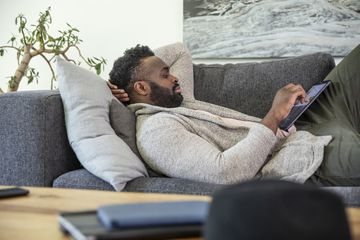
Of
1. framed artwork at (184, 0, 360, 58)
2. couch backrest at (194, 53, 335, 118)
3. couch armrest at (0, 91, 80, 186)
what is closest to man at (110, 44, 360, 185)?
couch backrest at (194, 53, 335, 118)

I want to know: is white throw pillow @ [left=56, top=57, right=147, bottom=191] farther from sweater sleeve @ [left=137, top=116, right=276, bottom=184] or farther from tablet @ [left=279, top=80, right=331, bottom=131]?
tablet @ [left=279, top=80, right=331, bottom=131]

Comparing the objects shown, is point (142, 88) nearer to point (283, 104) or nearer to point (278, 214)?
point (283, 104)

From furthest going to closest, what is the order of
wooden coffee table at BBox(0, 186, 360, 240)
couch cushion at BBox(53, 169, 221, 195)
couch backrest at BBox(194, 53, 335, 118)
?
couch backrest at BBox(194, 53, 335, 118)
couch cushion at BBox(53, 169, 221, 195)
wooden coffee table at BBox(0, 186, 360, 240)

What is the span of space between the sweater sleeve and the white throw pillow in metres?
0.07

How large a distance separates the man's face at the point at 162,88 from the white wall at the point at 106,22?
33.1 inches

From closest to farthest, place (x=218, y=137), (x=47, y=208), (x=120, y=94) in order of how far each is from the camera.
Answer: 1. (x=47, y=208)
2. (x=218, y=137)
3. (x=120, y=94)

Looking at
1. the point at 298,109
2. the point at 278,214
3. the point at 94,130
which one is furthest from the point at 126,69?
the point at 278,214

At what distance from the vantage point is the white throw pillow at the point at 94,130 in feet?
4.90

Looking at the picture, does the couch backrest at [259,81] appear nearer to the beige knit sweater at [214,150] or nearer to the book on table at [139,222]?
the beige knit sweater at [214,150]

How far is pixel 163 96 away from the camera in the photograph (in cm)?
189

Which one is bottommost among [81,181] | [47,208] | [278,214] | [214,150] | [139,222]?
[81,181]

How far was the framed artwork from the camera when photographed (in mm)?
2355

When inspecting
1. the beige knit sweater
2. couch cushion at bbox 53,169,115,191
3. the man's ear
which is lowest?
couch cushion at bbox 53,169,115,191

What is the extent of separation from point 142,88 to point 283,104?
0.53 meters
